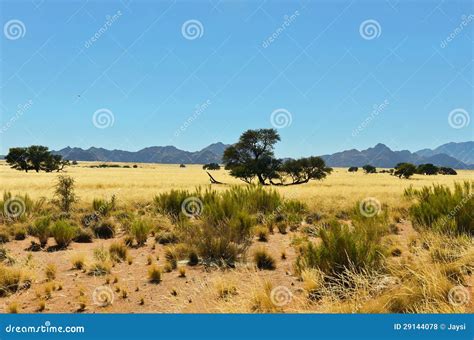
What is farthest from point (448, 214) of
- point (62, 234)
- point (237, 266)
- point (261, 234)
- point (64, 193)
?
point (64, 193)

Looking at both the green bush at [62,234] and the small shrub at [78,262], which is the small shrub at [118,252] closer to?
the small shrub at [78,262]

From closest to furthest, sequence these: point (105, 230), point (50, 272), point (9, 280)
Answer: point (9, 280)
point (50, 272)
point (105, 230)
